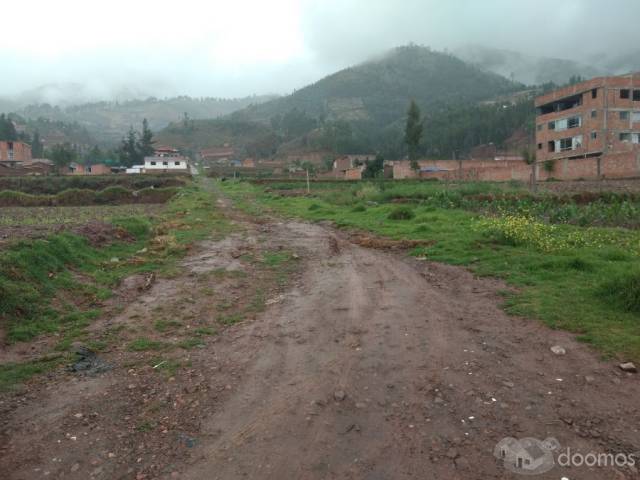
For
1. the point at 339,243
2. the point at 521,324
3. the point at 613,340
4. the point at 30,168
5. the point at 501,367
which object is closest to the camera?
the point at 501,367

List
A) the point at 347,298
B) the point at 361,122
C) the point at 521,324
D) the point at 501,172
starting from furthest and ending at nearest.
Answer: the point at 361,122 < the point at 501,172 < the point at 347,298 < the point at 521,324

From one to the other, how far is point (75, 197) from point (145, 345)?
34.2 metres

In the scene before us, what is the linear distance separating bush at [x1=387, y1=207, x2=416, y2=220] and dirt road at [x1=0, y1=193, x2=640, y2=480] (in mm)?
10402

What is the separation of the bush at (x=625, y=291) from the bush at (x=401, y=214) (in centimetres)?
1041

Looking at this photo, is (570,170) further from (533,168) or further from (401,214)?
(401,214)

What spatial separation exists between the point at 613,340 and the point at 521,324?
1.04m

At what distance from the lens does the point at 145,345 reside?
5.81 m

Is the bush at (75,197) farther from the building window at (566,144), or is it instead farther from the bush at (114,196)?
the building window at (566,144)

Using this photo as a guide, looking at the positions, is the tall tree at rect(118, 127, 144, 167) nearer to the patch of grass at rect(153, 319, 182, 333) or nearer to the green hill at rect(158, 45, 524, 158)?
the green hill at rect(158, 45, 524, 158)

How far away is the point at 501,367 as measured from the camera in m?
4.86

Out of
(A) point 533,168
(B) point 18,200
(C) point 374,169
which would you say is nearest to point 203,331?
(A) point 533,168

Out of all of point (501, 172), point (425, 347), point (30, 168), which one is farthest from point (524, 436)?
point (30, 168)

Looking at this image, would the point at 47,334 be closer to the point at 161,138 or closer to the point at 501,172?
the point at 501,172

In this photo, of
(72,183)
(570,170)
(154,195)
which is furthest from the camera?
(72,183)
